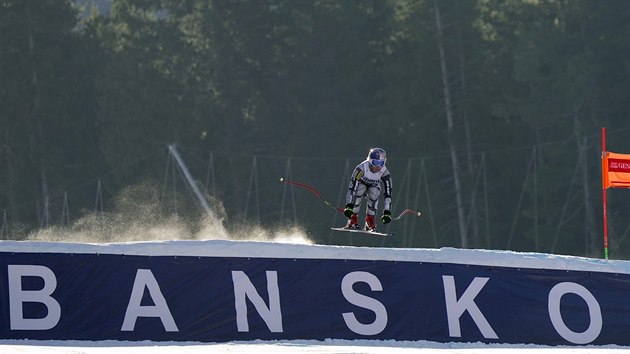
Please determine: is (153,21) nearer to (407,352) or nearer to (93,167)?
(93,167)

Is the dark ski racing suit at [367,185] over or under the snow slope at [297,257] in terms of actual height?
over

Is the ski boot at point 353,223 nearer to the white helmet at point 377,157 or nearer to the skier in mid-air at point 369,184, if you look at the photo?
the skier in mid-air at point 369,184

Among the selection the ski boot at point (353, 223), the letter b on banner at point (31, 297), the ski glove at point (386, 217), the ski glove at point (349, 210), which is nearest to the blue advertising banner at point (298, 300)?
the letter b on banner at point (31, 297)

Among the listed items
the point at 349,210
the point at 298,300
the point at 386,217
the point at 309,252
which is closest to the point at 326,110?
the point at 349,210

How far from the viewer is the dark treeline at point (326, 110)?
6412cm

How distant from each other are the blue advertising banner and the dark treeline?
39828 mm

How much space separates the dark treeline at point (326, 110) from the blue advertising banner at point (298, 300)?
3983 centimetres

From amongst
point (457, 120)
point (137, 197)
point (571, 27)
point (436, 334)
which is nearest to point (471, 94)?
point (457, 120)

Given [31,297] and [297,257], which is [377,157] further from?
[31,297]

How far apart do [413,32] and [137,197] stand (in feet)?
50.4

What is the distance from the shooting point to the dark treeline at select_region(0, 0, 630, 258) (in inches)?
2525

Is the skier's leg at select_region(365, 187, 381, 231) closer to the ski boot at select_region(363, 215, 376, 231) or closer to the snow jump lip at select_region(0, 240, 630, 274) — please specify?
the ski boot at select_region(363, 215, 376, 231)

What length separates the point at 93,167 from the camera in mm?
76125

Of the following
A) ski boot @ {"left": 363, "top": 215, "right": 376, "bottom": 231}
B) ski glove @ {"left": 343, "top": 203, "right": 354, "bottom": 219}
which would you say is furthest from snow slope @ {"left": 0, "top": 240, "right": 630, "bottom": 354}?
ski boot @ {"left": 363, "top": 215, "right": 376, "bottom": 231}
